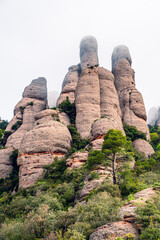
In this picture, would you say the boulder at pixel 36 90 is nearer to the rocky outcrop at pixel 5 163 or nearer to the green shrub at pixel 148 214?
the rocky outcrop at pixel 5 163

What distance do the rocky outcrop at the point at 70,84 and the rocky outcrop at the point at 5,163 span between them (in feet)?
56.9

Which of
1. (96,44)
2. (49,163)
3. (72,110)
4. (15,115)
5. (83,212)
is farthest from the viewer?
(96,44)

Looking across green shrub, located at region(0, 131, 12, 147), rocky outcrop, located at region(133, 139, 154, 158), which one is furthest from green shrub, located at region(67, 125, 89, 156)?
green shrub, located at region(0, 131, 12, 147)

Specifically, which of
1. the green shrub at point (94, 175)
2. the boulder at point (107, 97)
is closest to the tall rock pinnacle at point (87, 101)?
the boulder at point (107, 97)

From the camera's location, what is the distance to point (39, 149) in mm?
30219

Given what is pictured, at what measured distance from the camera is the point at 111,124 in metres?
31.2

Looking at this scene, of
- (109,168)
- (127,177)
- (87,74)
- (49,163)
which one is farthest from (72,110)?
(127,177)

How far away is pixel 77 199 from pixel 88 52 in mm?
52285

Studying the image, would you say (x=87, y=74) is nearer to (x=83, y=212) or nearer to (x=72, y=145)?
(x=72, y=145)

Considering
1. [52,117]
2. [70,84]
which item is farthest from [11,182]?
[70,84]

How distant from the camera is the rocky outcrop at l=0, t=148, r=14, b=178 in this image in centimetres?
3328

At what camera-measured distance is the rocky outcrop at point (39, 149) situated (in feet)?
92.7

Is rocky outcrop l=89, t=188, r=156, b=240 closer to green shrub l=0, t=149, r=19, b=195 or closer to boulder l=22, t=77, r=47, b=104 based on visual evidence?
green shrub l=0, t=149, r=19, b=195

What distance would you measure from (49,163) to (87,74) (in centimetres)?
2329
